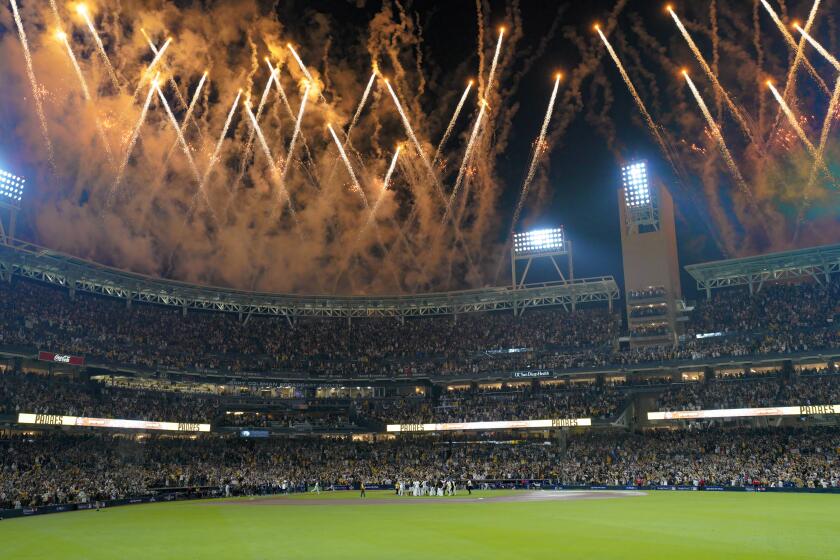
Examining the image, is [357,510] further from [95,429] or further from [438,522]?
[95,429]

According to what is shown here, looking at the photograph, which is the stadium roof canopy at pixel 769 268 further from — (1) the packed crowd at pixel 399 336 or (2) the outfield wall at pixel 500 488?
(2) the outfield wall at pixel 500 488

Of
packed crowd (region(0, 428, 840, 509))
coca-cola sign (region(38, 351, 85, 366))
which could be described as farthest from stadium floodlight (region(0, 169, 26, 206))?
packed crowd (region(0, 428, 840, 509))

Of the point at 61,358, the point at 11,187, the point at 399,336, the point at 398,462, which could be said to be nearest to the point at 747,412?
the point at 398,462

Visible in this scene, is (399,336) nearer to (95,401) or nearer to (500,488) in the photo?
(500,488)

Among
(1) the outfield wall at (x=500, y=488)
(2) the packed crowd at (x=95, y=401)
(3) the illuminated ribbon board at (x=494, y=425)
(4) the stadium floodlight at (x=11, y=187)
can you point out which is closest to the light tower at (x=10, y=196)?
(4) the stadium floodlight at (x=11, y=187)

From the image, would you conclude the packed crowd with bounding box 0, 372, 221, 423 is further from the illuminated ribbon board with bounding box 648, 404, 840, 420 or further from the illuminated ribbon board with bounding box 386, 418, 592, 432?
the illuminated ribbon board with bounding box 648, 404, 840, 420

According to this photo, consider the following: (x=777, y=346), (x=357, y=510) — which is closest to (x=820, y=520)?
(x=357, y=510)
